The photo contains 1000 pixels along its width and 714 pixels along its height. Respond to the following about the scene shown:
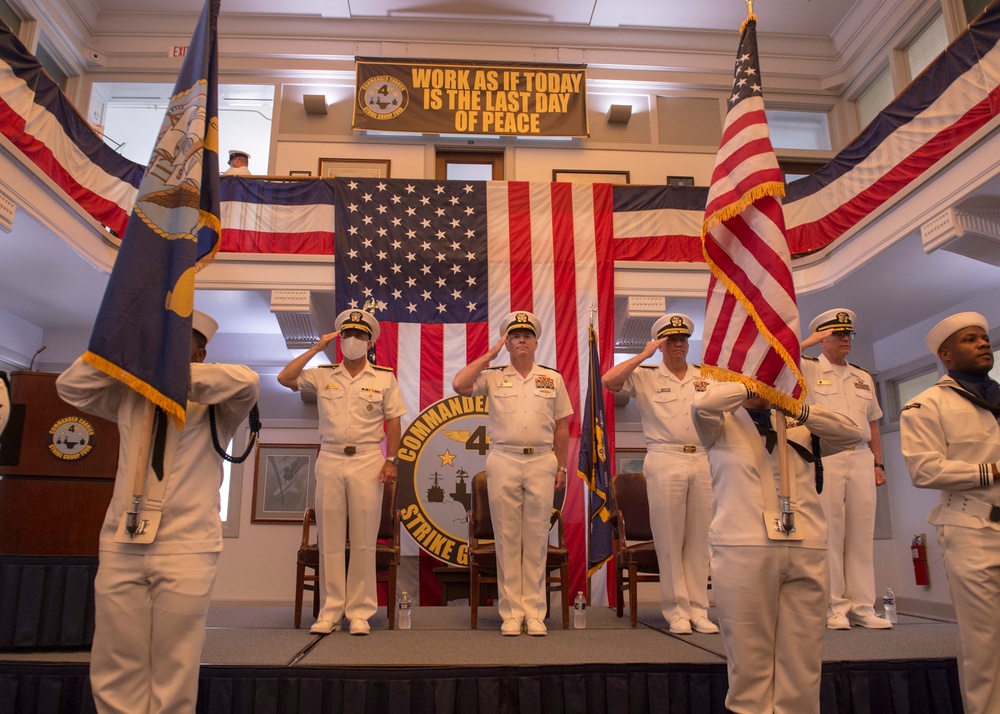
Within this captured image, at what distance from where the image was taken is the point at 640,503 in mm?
5113

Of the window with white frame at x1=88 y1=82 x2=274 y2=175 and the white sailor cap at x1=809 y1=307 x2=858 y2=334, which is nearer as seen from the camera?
the white sailor cap at x1=809 y1=307 x2=858 y2=334

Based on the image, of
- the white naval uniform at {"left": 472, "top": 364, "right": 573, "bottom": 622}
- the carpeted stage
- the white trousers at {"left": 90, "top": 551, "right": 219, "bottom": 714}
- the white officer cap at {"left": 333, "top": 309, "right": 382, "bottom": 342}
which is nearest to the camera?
the white trousers at {"left": 90, "top": 551, "right": 219, "bottom": 714}

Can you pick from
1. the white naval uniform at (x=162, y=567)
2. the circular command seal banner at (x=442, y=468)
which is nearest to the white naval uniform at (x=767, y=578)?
the white naval uniform at (x=162, y=567)

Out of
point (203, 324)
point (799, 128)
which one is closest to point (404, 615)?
point (203, 324)

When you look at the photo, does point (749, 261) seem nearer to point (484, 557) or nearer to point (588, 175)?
point (484, 557)

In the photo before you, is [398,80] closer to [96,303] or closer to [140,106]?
[140,106]

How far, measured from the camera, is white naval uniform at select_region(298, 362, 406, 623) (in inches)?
158

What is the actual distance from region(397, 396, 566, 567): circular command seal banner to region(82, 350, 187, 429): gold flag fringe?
404 centimetres

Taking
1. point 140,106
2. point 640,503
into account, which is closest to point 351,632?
point 640,503

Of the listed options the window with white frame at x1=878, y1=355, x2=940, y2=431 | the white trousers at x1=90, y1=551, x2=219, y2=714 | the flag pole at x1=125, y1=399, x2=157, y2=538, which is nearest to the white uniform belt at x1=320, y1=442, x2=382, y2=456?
the flag pole at x1=125, y1=399, x2=157, y2=538

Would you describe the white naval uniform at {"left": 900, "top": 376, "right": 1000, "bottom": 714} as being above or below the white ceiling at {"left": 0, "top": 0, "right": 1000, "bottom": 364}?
below

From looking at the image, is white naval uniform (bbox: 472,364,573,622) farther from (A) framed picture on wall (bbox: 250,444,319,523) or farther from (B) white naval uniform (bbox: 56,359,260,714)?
(A) framed picture on wall (bbox: 250,444,319,523)

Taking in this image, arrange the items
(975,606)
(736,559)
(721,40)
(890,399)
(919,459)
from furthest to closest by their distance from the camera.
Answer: (721,40), (890,399), (919,459), (975,606), (736,559)

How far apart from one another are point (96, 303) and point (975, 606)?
7.78m
